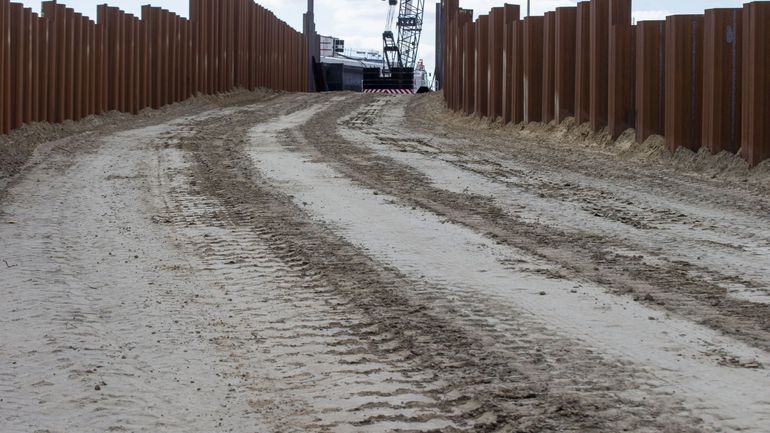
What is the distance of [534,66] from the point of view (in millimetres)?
22953

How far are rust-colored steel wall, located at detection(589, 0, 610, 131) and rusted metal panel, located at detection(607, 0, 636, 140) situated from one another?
645 millimetres

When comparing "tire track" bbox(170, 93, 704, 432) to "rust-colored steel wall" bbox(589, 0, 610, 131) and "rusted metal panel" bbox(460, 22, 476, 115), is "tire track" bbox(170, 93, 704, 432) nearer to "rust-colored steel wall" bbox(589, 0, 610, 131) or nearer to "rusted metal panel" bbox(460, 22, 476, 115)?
"rust-colored steel wall" bbox(589, 0, 610, 131)

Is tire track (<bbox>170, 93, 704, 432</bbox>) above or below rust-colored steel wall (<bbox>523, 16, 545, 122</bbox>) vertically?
below

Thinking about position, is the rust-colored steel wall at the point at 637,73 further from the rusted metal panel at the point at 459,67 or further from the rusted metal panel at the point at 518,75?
the rusted metal panel at the point at 459,67

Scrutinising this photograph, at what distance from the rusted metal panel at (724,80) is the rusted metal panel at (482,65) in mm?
12386

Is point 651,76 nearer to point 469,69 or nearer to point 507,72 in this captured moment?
point 507,72

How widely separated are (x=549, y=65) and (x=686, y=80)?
19.3ft

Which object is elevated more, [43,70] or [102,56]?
[102,56]

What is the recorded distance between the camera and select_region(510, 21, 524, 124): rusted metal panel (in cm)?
2377

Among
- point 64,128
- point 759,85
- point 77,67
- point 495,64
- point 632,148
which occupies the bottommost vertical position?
point 632,148

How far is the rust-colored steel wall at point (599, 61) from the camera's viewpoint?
1923 centimetres

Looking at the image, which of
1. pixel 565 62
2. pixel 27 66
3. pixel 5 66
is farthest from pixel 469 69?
pixel 5 66

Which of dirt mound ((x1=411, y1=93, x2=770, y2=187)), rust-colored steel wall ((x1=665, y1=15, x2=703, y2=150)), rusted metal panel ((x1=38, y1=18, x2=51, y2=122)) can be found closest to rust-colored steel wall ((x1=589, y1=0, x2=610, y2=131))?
dirt mound ((x1=411, y1=93, x2=770, y2=187))

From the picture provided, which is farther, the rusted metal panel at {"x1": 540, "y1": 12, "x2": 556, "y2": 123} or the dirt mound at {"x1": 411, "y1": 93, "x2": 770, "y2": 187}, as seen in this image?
the rusted metal panel at {"x1": 540, "y1": 12, "x2": 556, "y2": 123}
